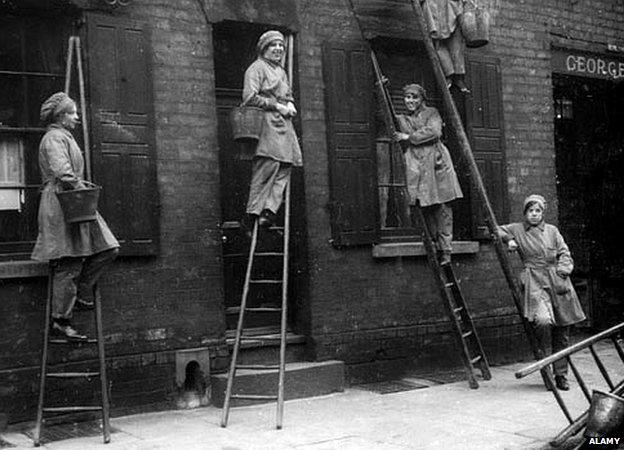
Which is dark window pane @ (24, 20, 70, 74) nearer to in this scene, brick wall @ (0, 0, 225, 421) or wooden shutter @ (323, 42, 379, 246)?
brick wall @ (0, 0, 225, 421)

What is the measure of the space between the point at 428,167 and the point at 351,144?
0.84m

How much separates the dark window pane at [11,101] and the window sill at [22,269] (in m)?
1.20

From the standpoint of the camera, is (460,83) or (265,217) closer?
(265,217)

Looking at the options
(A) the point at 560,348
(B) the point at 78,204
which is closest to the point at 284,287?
(B) the point at 78,204

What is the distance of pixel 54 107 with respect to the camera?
257 inches

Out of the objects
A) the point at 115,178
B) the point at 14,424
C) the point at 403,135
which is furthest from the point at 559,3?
the point at 14,424

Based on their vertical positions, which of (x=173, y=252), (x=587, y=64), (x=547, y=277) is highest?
(x=587, y=64)

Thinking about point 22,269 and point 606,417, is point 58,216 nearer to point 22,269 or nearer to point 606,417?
point 22,269

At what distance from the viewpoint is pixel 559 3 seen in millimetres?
10672

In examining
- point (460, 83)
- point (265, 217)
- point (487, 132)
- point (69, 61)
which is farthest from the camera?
point (487, 132)

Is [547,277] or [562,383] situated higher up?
[547,277]

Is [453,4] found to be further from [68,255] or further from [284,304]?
[68,255]

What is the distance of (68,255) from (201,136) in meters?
1.92

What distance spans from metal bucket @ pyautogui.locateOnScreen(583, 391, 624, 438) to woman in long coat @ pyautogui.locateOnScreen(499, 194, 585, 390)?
2.41 m
